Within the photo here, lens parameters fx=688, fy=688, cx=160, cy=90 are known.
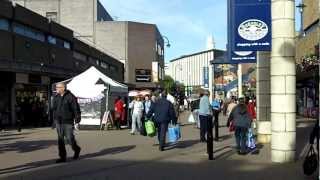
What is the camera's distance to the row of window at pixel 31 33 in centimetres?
3466

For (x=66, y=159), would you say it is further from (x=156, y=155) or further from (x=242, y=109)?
(x=242, y=109)

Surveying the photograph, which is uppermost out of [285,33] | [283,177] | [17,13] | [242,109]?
[17,13]

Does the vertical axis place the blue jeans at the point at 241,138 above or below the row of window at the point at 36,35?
below

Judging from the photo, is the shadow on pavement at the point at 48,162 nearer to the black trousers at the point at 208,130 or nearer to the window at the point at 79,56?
the black trousers at the point at 208,130

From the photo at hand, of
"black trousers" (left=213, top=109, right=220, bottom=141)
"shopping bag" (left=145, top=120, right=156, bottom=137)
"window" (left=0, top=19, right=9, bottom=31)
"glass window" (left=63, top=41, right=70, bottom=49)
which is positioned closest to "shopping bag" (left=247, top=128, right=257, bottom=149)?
"shopping bag" (left=145, top=120, right=156, bottom=137)

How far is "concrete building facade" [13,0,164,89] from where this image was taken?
3524 inches

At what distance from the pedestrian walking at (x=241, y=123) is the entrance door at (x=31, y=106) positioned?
1850 centimetres

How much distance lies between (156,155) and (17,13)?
20.5 metres

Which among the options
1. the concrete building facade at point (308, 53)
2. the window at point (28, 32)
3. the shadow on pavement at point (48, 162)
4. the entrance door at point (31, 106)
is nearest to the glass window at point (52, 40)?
the window at point (28, 32)

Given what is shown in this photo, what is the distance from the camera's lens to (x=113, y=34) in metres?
92.3

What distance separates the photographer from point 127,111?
3406 centimetres

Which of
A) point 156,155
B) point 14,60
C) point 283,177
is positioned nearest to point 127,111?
point 14,60

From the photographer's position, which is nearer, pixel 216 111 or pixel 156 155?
pixel 156 155

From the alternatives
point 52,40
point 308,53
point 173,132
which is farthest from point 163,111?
point 52,40
